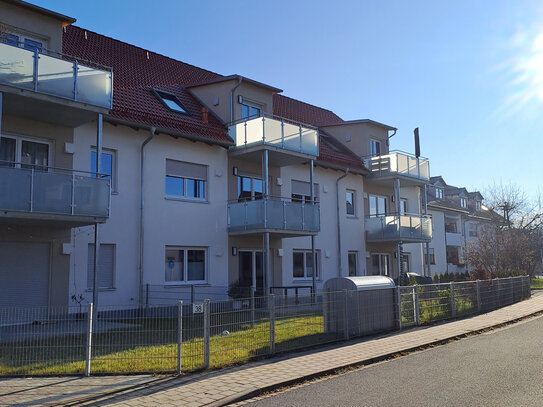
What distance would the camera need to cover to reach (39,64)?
13.0m

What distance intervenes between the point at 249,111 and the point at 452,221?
106 feet

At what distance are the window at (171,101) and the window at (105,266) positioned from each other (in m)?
5.75

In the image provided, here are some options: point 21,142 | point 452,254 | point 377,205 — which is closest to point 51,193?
point 21,142

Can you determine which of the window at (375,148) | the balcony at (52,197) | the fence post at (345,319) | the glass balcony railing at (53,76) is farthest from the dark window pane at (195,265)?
the window at (375,148)

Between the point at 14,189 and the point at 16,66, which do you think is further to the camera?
the point at 16,66

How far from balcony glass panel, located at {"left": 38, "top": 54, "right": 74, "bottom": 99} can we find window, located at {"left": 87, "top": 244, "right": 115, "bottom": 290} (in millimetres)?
4422

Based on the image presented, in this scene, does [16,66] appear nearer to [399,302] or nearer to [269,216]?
[269,216]

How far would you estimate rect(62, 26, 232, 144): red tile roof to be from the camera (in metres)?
17.2

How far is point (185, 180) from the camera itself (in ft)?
59.7

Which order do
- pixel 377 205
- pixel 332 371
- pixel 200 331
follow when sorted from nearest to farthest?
pixel 332 371 < pixel 200 331 < pixel 377 205

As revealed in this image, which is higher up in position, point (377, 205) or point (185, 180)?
point (377, 205)

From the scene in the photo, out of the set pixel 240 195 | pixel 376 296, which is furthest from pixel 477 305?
pixel 240 195

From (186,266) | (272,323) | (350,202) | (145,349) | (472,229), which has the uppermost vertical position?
(472,229)

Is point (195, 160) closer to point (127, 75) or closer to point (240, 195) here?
point (240, 195)
